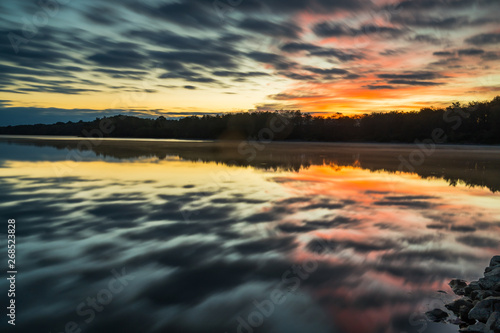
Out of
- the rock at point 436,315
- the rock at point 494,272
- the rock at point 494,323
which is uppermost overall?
the rock at point 494,272

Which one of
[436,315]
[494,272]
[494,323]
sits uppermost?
[494,272]

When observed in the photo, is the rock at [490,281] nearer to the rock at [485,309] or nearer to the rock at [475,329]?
the rock at [485,309]

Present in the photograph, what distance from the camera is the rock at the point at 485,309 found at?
184 inches

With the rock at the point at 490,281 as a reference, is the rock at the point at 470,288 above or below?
below

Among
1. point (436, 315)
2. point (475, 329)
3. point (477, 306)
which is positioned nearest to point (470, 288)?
point (477, 306)

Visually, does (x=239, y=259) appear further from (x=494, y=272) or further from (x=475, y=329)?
(x=494, y=272)

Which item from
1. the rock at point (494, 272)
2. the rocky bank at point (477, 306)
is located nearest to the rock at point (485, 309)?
the rocky bank at point (477, 306)

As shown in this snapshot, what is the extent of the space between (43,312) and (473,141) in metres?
114

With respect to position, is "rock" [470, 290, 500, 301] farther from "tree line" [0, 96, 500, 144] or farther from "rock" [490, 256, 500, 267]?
"tree line" [0, 96, 500, 144]

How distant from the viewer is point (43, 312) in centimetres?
482

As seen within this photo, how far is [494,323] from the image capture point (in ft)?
14.5

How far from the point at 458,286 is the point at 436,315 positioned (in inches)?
48.6

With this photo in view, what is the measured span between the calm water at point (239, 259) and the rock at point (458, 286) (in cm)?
12

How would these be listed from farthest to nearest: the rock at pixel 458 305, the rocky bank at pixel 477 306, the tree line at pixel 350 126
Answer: the tree line at pixel 350 126 < the rock at pixel 458 305 < the rocky bank at pixel 477 306
